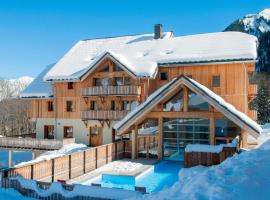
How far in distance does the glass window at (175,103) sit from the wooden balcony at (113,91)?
23.0ft

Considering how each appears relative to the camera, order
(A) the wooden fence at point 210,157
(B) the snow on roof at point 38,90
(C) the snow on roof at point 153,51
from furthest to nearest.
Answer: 1. (B) the snow on roof at point 38,90
2. (C) the snow on roof at point 153,51
3. (A) the wooden fence at point 210,157

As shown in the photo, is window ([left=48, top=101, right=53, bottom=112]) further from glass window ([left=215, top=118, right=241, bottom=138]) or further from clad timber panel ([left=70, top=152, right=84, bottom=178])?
glass window ([left=215, top=118, right=241, bottom=138])

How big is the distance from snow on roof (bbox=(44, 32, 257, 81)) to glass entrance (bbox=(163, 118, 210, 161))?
290 inches

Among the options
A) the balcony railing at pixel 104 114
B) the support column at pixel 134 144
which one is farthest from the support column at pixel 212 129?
the balcony railing at pixel 104 114

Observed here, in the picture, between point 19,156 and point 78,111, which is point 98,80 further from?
point 19,156

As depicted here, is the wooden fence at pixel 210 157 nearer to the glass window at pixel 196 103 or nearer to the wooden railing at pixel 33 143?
the glass window at pixel 196 103

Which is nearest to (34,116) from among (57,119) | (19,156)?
(57,119)

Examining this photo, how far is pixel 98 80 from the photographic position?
1308 inches

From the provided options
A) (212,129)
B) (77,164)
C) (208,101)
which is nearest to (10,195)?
(77,164)

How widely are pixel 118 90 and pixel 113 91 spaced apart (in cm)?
55

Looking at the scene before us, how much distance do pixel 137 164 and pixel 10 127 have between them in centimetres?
6725

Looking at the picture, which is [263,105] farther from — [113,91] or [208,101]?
[208,101]

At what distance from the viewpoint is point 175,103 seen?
2347 centimetres

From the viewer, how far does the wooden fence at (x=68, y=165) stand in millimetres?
15237
